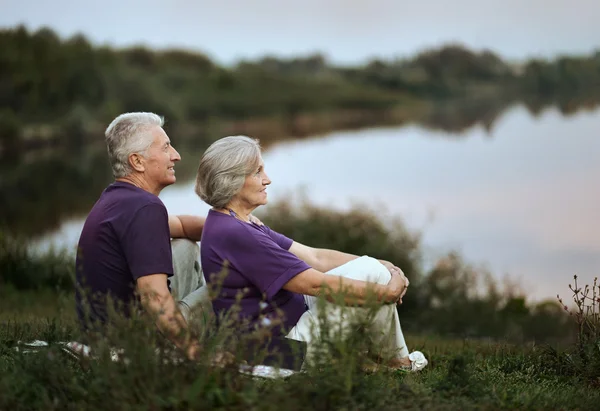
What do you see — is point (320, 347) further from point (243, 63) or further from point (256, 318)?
point (243, 63)

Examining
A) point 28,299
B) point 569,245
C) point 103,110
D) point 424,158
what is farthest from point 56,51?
point 28,299

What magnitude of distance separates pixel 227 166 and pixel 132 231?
0.67m

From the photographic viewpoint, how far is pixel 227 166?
4.63m

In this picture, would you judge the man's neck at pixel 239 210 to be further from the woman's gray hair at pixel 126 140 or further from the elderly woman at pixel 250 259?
the woman's gray hair at pixel 126 140

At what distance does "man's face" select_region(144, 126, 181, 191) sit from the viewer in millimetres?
4590

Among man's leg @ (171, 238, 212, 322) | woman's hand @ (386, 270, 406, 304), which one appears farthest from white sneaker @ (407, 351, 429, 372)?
man's leg @ (171, 238, 212, 322)

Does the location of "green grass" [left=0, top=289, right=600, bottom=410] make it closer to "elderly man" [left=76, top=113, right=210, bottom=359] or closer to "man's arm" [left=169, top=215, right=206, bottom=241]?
"elderly man" [left=76, top=113, right=210, bottom=359]

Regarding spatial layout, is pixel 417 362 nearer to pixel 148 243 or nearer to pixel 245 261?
pixel 245 261

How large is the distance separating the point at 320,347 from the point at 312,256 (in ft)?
5.53

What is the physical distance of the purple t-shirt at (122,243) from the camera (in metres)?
4.27

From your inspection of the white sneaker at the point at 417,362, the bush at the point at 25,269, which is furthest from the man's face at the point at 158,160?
the bush at the point at 25,269

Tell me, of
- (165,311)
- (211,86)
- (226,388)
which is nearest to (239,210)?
(165,311)

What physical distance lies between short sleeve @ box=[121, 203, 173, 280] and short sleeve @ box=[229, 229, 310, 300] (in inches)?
16.7

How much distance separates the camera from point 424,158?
44781mm
